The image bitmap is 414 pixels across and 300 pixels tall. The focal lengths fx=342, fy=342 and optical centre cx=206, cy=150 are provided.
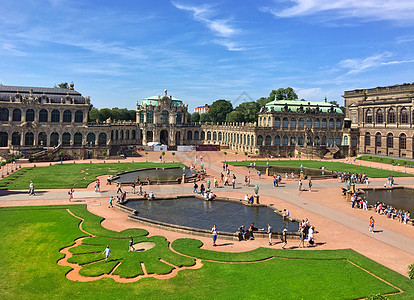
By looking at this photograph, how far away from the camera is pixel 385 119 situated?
339 feet

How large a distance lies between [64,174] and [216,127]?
249 feet

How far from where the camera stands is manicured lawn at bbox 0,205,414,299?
21328 mm

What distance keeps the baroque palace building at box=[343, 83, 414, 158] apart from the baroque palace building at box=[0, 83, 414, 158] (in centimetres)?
26

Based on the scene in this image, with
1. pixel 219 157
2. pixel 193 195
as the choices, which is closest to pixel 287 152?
pixel 219 157

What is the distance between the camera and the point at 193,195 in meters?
49.4

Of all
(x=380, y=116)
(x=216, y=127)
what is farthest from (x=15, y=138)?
(x=380, y=116)

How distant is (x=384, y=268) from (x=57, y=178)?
174 ft

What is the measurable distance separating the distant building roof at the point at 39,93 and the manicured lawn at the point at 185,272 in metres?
73.0

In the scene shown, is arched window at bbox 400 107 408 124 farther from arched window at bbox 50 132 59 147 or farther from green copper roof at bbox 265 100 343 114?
arched window at bbox 50 132 59 147

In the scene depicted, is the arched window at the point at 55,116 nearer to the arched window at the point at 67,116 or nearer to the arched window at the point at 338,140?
the arched window at the point at 67,116

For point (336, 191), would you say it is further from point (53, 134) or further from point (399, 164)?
point (53, 134)

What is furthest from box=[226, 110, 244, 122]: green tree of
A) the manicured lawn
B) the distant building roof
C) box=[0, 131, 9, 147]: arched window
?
the manicured lawn

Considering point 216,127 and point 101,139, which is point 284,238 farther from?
point 216,127

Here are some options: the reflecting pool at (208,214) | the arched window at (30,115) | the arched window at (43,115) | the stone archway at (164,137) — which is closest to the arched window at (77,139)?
the arched window at (43,115)
